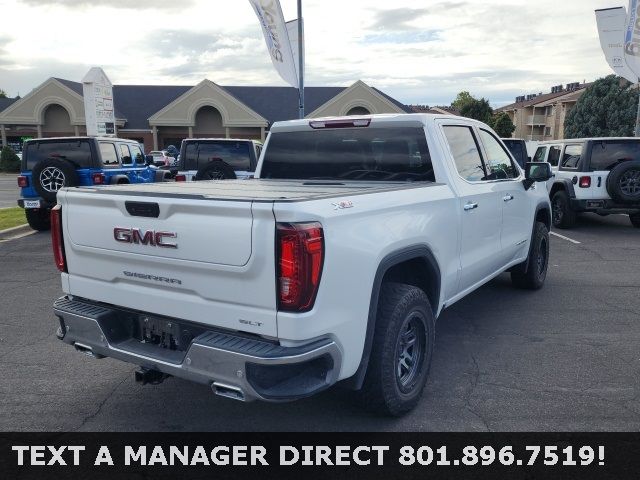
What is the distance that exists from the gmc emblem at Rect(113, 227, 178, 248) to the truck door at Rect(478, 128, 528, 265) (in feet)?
10.4

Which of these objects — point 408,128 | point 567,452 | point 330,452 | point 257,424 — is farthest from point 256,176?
point 567,452

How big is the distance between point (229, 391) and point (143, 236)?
39.1 inches

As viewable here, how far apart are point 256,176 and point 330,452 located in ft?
9.54

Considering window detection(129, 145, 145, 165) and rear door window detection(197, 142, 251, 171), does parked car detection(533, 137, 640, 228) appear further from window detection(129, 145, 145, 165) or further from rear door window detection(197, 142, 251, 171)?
window detection(129, 145, 145, 165)

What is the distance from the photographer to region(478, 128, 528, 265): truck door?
5.16 metres

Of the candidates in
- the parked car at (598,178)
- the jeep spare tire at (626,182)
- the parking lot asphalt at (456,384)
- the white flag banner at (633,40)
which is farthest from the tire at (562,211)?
the white flag banner at (633,40)

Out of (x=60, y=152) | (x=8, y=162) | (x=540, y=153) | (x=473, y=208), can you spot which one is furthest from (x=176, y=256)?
(x=8, y=162)

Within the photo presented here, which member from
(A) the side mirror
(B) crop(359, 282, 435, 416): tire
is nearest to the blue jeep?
(A) the side mirror

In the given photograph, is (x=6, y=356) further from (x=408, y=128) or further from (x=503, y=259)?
(x=503, y=259)

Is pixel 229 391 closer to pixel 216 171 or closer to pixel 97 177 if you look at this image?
pixel 216 171

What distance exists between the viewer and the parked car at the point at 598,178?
1046 cm

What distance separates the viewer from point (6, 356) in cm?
461

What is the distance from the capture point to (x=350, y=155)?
15.6 ft

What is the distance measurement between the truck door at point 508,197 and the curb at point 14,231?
31.0ft
